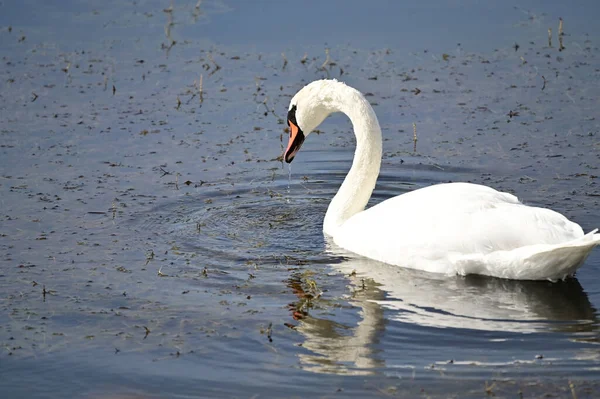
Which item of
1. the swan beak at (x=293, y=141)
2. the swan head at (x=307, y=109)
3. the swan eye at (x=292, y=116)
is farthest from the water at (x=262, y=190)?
the swan eye at (x=292, y=116)

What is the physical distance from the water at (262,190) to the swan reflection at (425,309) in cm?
2

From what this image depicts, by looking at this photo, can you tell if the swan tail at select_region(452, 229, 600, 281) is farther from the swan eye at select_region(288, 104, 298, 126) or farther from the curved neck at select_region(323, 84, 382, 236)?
the swan eye at select_region(288, 104, 298, 126)

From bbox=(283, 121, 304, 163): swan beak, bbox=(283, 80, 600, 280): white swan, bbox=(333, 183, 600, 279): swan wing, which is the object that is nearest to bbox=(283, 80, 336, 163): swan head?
bbox=(283, 121, 304, 163): swan beak

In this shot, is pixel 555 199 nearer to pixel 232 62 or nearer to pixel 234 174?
pixel 234 174

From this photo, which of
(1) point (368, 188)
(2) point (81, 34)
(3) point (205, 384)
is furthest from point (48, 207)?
(2) point (81, 34)

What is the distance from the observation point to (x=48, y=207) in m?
10.2

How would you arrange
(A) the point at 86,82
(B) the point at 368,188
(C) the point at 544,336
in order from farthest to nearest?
(A) the point at 86,82 < (B) the point at 368,188 < (C) the point at 544,336

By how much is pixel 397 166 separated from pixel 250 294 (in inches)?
155

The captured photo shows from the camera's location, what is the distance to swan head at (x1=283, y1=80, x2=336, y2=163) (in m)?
9.71

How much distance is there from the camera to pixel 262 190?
35.7ft

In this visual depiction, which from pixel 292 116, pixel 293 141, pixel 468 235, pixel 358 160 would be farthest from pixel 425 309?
pixel 292 116

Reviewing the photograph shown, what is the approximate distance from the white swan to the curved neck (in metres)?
0.17

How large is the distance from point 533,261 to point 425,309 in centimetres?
96

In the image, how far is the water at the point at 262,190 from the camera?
6668 millimetres
